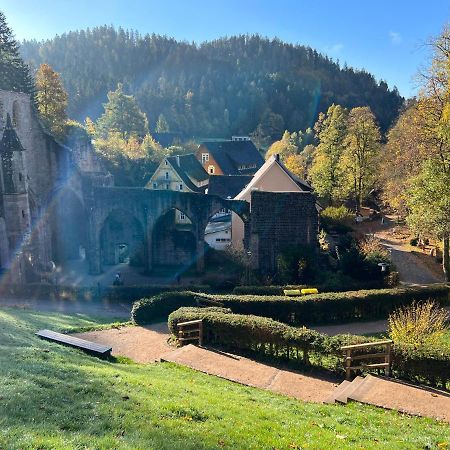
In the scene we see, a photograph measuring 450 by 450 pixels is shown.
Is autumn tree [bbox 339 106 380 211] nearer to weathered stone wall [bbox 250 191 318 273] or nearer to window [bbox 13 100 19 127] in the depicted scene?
weathered stone wall [bbox 250 191 318 273]

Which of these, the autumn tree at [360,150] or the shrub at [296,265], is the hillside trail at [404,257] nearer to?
the autumn tree at [360,150]

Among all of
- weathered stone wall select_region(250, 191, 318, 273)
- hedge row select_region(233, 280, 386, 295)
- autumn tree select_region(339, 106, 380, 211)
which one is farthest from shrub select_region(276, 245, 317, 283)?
autumn tree select_region(339, 106, 380, 211)

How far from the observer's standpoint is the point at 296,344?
1479cm

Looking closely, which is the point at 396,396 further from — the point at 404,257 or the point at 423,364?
the point at 404,257

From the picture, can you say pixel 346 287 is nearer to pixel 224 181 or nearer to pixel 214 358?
pixel 214 358

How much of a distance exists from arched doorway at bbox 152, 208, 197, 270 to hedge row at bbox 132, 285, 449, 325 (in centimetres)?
1101

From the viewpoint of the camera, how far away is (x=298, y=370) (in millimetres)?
14664

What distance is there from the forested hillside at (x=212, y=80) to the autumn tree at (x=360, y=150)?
65843 millimetres

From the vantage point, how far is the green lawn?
7.11 meters

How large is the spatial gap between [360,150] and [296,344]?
102 ft

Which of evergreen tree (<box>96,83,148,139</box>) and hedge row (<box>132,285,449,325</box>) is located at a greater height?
evergreen tree (<box>96,83,148,139</box>)

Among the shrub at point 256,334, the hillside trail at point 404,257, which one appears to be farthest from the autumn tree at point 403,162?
the shrub at point 256,334

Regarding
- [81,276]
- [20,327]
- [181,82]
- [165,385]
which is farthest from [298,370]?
[181,82]

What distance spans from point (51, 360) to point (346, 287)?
1752 centimetres
